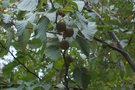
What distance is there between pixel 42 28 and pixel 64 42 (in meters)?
→ 0.10

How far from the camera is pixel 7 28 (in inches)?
54.4

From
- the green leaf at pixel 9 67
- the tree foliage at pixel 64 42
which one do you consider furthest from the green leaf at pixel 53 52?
the green leaf at pixel 9 67

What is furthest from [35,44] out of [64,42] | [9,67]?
[64,42]

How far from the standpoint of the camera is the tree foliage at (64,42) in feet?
4.02

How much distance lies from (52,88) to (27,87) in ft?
0.40

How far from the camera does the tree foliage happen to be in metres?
1.22

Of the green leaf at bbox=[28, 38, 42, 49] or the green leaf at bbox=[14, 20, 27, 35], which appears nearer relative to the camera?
the green leaf at bbox=[14, 20, 27, 35]

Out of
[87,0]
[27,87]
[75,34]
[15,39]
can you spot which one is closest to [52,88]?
[27,87]

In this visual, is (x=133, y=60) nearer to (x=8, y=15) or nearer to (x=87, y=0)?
(x=87, y=0)

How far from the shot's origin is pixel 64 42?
1.23m

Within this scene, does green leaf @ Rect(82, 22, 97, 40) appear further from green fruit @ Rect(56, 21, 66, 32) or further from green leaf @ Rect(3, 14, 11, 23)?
green leaf @ Rect(3, 14, 11, 23)

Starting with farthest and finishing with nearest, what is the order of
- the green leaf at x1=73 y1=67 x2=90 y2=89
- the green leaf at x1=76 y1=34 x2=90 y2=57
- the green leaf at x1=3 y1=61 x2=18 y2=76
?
the green leaf at x1=3 y1=61 x2=18 y2=76, the green leaf at x1=73 y1=67 x2=90 y2=89, the green leaf at x1=76 y1=34 x2=90 y2=57

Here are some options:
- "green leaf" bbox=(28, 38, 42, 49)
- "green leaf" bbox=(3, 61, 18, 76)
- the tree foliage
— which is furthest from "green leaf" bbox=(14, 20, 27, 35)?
"green leaf" bbox=(3, 61, 18, 76)

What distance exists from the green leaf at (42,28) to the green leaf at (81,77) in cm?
34
